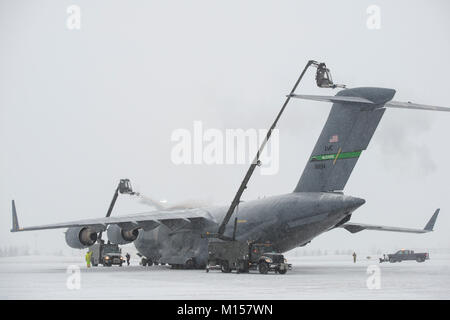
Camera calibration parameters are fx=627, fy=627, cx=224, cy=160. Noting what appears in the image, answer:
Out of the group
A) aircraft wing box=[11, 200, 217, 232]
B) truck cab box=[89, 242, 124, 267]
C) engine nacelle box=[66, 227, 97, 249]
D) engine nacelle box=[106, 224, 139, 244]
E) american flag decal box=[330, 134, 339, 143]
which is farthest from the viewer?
truck cab box=[89, 242, 124, 267]

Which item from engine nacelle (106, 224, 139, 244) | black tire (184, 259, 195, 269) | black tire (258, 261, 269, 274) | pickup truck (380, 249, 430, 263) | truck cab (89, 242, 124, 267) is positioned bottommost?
pickup truck (380, 249, 430, 263)

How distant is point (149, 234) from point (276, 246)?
10.4 meters

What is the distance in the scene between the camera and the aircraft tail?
92.1 ft

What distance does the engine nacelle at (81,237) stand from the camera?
3644 centimetres

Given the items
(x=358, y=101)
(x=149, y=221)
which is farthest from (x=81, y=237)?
(x=358, y=101)

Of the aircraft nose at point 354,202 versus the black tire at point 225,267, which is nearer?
the aircraft nose at point 354,202

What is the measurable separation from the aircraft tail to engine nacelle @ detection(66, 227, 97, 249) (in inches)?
542

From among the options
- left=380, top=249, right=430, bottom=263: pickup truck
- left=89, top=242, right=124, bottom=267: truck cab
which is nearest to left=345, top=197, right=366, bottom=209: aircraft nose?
left=89, top=242, right=124, bottom=267: truck cab

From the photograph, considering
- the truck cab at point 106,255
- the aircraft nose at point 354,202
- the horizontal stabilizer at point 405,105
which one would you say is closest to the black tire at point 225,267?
the aircraft nose at point 354,202

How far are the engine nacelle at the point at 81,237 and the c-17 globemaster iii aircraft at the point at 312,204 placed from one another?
172 cm

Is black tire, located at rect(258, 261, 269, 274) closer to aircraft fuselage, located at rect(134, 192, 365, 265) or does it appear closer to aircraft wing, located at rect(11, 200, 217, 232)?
aircraft fuselage, located at rect(134, 192, 365, 265)

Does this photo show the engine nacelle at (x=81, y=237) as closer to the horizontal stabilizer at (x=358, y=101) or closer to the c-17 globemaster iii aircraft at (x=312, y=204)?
the c-17 globemaster iii aircraft at (x=312, y=204)
